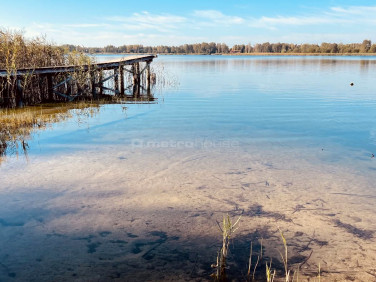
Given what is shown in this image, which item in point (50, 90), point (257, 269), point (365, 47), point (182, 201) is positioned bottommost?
point (257, 269)

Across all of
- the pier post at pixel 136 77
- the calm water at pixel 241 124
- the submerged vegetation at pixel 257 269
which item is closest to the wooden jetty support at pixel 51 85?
the pier post at pixel 136 77

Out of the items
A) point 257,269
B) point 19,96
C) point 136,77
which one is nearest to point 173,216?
point 257,269

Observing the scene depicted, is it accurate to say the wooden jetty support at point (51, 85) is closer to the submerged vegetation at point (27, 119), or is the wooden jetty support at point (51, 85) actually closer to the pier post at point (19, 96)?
the pier post at point (19, 96)

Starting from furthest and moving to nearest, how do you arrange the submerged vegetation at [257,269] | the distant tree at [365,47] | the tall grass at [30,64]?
the distant tree at [365,47] < the tall grass at [30,64] < the submerged vegetation at [257,269]

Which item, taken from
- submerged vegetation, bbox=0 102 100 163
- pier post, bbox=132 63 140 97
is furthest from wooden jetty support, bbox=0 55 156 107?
pier post, bbox=132 63 140 97

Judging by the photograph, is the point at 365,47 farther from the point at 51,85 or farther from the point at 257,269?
the point at 257,269

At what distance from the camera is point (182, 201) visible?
5.37m

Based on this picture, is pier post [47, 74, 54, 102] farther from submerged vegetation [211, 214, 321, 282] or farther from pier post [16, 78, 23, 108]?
submerged vegetation [211, 214, 321, 282]

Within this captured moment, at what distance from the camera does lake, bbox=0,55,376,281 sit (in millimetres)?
3771

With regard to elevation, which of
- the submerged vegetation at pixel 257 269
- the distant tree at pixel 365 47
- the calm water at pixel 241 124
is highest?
the distant tree at pixel 365 47

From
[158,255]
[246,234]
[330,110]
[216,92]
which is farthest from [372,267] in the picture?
[216,92]

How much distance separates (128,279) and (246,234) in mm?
1680

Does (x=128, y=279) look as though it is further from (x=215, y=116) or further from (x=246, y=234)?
(x=215, y=116)

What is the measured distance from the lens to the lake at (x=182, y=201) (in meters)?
3.77
